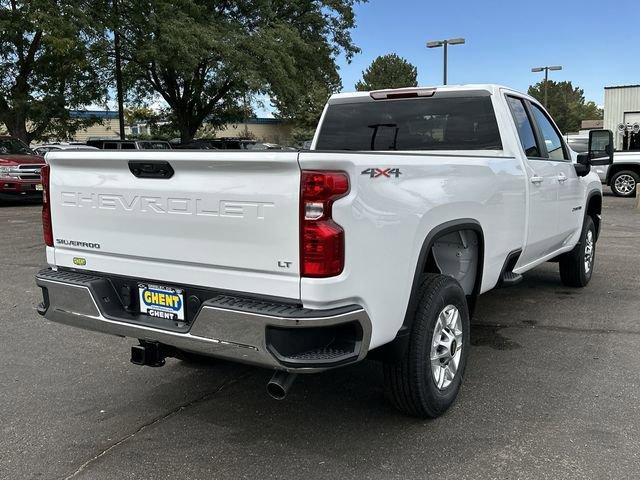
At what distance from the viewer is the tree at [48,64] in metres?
17.1

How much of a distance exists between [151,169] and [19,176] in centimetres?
1422

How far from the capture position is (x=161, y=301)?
3.19 m

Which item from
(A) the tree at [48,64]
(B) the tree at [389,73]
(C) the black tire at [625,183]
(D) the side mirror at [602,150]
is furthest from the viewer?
(B) the tree at [389,73]

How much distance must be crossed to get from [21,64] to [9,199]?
6.96 meters

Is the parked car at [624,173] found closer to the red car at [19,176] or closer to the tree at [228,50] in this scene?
the tree at [228,50]

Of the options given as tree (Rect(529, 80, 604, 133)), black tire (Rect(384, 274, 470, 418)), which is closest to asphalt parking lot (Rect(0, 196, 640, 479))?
black tire (Rect(384, 274, 470, 418))

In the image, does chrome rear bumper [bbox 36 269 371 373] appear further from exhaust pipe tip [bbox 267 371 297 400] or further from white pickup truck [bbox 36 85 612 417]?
exhaust pipe tip [bbox 267 371 297 400]

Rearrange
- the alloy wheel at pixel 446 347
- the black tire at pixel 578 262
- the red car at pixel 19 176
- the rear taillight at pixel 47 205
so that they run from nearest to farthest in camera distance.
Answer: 1. the alloy wheel at pixel 446 347
2. the rear taillight at pixel 47 205
3. the black tire at pixel 578 262
4. the red car at pixel 19 176

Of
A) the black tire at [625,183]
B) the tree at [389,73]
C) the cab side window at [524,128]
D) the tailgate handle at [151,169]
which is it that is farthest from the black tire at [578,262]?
the tree at [389,73]

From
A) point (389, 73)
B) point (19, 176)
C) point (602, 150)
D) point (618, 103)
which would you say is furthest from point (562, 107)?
point (602, 150)

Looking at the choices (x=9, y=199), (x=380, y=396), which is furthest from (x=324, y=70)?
(x=380, y=396)

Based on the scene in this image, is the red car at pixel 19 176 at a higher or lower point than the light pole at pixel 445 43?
lower

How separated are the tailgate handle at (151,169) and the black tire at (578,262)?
4731 mm

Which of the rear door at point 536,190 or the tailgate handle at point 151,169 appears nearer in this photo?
the tailgate handle at point 151,169
